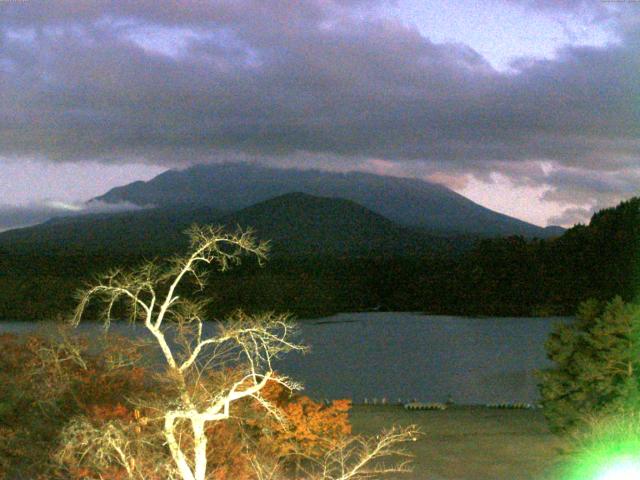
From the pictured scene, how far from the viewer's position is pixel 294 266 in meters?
80.6

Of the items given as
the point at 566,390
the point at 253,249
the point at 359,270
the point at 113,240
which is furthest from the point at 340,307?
the point at 253,249

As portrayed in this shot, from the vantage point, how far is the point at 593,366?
16.9 m

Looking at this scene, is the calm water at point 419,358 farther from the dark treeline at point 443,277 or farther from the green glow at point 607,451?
the green glow at point 607,451

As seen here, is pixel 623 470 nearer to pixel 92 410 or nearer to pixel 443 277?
pixel 92 410

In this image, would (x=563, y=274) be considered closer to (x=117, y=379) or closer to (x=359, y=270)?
(x=359, y=270)

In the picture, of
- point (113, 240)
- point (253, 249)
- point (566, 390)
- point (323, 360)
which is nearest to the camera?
point (253, 249)

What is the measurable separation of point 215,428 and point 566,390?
27.3ft

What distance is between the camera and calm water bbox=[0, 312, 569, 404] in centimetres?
3703

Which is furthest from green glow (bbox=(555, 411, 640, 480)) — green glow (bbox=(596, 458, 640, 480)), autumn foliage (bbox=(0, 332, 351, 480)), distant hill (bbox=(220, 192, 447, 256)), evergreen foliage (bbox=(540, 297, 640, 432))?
distant hill (bbox=(220, 192, 447, 256))

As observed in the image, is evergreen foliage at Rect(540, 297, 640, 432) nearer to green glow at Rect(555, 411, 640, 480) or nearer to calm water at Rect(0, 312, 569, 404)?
green glow at Rect(555, 411, 640, 480)

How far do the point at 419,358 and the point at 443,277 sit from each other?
31707 millimetres

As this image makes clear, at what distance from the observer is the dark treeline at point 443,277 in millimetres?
71062

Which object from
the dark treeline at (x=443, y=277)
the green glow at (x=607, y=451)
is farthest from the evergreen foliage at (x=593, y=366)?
the dark treeline at (x=443, y=277)

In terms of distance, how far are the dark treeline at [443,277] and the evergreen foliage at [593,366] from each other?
173 feet
